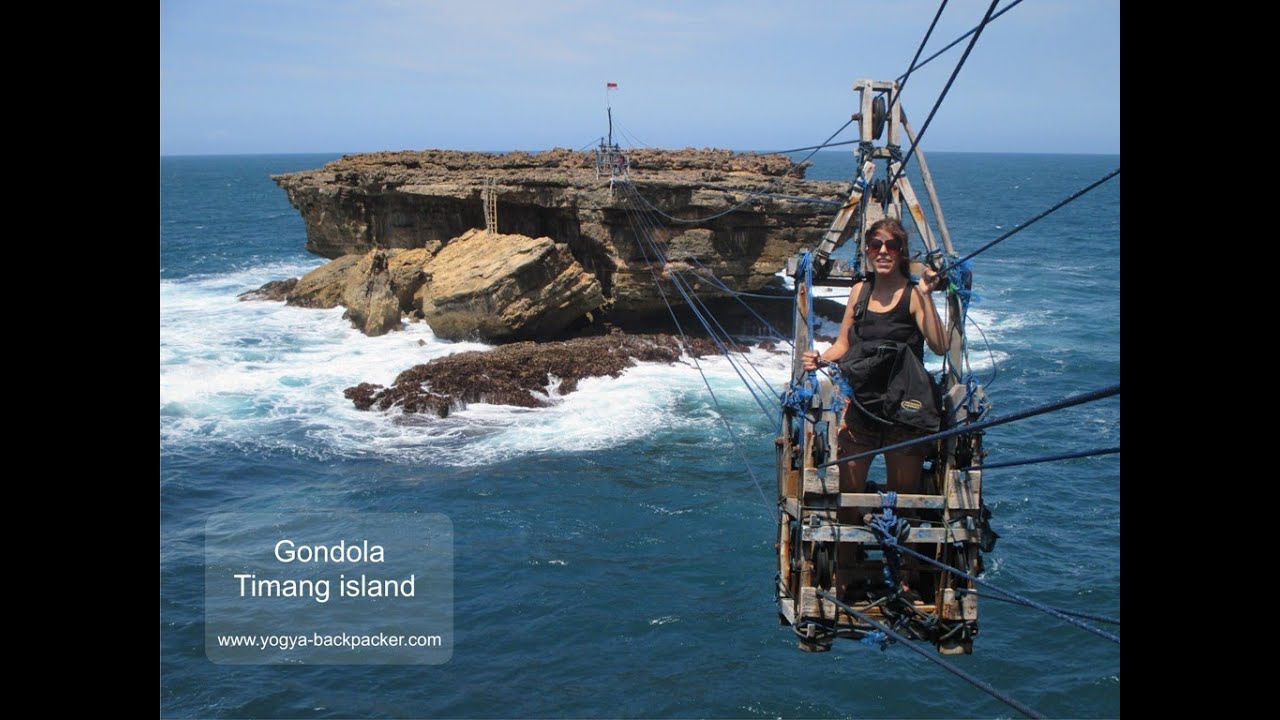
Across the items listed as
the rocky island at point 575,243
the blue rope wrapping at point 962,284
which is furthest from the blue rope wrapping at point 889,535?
the rocky island at point 575,243

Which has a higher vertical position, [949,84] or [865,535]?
[949,84]

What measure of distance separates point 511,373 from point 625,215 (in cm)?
774

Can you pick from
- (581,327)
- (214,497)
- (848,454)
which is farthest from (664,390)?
(848,454)

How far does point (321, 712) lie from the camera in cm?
1689

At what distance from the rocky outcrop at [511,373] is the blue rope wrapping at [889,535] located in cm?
2369

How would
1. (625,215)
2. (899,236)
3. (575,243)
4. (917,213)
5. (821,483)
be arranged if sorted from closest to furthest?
(899,236) → (821,483) → (917,213) → (625,215) → (575,243)

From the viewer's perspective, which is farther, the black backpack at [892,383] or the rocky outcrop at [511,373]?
the rocky outcrop at [511,373]

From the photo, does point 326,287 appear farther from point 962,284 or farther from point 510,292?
point 962,284

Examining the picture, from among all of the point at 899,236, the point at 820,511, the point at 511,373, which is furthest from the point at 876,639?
the point at 511,373

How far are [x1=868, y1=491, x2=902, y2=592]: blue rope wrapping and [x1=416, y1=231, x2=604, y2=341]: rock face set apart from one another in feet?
92.9

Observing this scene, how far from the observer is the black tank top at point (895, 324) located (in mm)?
9203

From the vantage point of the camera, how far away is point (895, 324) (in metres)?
9.20

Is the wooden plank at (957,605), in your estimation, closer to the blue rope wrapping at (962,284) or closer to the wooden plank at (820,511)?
the wooden plank at (820,511)

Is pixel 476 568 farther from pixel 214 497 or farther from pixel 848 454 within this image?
pixel 848 454
